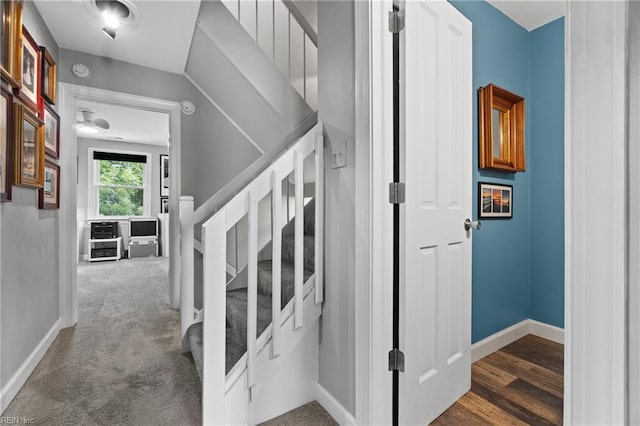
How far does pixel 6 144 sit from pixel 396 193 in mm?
2049

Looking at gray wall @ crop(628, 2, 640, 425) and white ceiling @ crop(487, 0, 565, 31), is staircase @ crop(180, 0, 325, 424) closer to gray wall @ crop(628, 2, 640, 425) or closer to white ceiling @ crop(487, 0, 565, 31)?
gray wall @ crop(628, 2, 640, 425)

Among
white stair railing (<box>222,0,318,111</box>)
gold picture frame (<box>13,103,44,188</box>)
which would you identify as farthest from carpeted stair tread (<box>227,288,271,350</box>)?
white stair railing (<box>222,0,318,111</box>)

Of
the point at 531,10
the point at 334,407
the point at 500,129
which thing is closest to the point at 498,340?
the point at 334,407

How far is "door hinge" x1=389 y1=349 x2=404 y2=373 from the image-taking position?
4.31ft

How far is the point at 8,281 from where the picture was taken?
166 centimetres

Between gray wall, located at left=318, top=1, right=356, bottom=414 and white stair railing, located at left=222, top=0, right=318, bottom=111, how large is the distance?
1163mm

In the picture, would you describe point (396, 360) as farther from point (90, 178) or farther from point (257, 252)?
point (90, 178)

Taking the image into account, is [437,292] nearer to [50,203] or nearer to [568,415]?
[568,415]

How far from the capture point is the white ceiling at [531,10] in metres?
2.17

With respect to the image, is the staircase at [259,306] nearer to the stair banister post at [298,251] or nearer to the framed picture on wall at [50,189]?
the stair banister post at [298,251]

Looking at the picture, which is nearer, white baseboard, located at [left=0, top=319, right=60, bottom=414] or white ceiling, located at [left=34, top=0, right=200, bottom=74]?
white baseboard, located at [left=0, top=319, right=60, bottom=414]

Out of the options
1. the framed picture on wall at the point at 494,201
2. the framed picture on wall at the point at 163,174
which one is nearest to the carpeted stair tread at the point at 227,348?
the framed picture on wall at the point at 494,201

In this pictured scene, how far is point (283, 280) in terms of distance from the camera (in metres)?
1.74

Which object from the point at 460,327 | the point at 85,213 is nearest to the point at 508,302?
the point at 460,327
